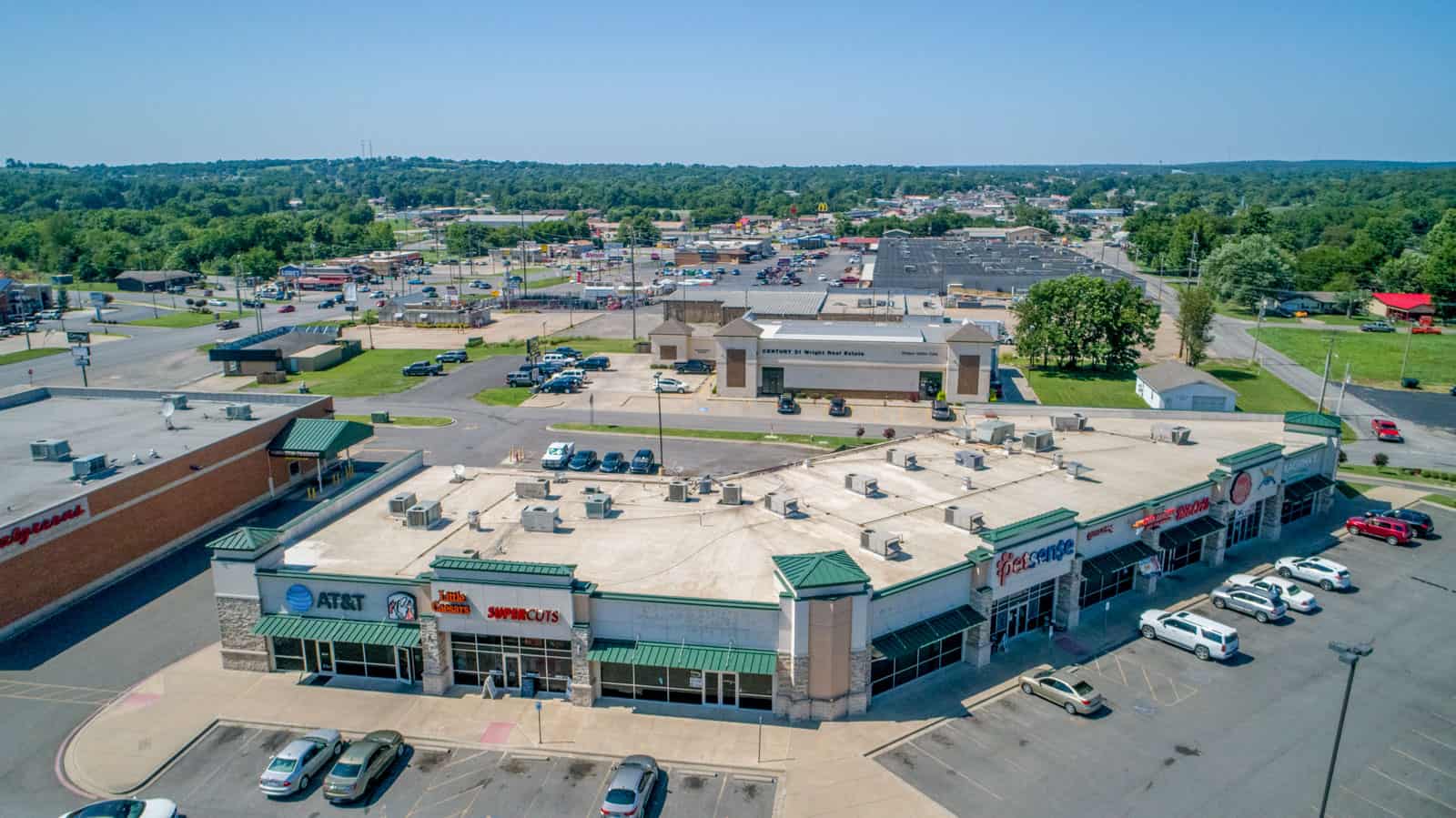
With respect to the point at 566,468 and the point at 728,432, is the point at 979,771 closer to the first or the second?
the point at 566,468

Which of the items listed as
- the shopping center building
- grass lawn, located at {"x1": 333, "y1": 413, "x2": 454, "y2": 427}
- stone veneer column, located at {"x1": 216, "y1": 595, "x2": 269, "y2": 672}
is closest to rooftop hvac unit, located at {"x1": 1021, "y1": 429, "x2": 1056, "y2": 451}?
the shopping center building

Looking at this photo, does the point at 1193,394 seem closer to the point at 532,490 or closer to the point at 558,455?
the point at 558,455

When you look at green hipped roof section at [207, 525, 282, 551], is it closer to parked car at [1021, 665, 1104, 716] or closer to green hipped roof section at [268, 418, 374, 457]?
green hipped roof section at [268, 418, 374, 457]

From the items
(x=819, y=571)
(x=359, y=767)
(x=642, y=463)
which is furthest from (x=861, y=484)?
(x=359, y=767)

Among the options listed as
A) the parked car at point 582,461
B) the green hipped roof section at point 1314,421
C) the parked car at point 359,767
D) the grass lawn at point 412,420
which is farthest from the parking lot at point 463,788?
the grass lawn at point 412,420

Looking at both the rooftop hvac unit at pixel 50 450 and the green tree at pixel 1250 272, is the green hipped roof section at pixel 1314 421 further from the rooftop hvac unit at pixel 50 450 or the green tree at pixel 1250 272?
the green tree at pixel 1250 272

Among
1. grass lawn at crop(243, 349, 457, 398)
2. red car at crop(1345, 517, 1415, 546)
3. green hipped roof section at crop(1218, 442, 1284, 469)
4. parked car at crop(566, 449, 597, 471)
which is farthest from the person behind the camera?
grass lawn at crop(243, 349, 457, 398)
